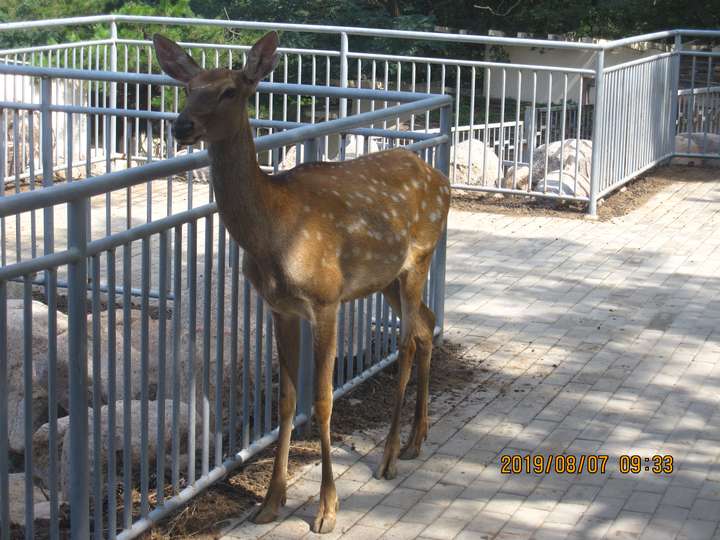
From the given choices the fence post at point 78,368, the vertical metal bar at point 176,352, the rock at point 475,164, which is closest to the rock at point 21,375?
the vertical metal bar at point 176,352

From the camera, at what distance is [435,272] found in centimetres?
774

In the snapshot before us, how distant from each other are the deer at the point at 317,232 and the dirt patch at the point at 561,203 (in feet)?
20.3

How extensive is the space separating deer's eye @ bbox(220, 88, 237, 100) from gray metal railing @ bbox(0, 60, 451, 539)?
0.39m

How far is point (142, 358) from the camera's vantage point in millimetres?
5090

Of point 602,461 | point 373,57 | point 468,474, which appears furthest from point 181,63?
point 373,57

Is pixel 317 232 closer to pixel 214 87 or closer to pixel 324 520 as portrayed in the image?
pixel 214 87

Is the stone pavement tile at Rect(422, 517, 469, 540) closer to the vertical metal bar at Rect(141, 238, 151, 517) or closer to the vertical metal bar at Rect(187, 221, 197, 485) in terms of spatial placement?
the vertical metal bar at Rect(187, 221, 197, 485)

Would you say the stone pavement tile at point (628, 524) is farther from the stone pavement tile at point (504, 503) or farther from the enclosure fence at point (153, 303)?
the enclosure fence at point (153, 303)

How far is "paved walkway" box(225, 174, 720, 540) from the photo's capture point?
5672mm

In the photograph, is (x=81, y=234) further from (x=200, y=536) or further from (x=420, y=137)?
(x=420, y=137)

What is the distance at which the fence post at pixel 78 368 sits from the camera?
4.52 meters

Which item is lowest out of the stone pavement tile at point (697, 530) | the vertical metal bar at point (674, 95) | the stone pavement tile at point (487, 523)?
the stone pavement tile at point (487, 523)

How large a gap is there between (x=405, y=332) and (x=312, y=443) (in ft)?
2.53

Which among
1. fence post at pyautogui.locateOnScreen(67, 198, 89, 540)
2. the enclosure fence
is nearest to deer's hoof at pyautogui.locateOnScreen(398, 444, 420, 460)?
the enclosure fence
